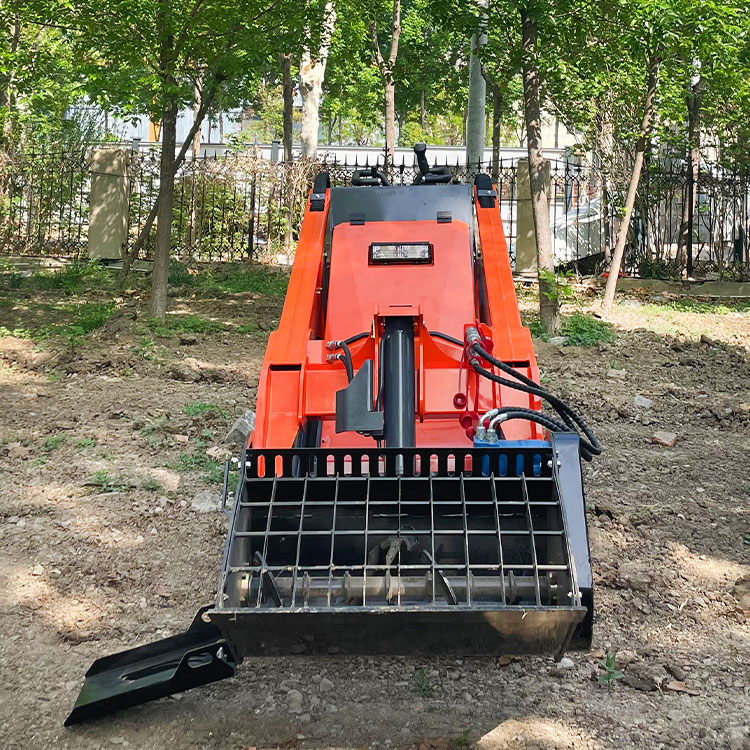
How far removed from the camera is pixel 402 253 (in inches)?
189

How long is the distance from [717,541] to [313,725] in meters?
2.84

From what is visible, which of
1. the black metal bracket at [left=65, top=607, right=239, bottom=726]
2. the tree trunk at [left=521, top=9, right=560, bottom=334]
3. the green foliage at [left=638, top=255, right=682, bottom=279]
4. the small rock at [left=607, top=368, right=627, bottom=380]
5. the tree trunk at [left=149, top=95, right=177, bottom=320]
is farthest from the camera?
the green foliage at [left=638, top=255, right=682, bottom=279]

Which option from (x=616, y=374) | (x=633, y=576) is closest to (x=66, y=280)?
(x=616, y=374)

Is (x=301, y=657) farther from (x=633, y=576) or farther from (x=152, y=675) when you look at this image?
(x=633, y=576)

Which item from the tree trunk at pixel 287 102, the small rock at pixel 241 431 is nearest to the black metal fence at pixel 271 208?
the tree trunk at pixel 287 102

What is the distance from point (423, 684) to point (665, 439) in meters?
3.99

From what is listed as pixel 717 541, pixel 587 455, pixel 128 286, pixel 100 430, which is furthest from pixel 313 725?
pixel 128 286

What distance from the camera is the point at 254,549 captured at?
11.5 ft

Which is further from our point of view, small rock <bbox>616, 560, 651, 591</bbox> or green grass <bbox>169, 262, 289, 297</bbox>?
green grass <bbox>169, 262, 289, 297</bbox>

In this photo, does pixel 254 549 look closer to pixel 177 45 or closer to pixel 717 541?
pixel 717 541

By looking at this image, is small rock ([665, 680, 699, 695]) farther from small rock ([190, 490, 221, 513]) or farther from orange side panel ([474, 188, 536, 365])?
small rock ([190, 490, 221, 513])

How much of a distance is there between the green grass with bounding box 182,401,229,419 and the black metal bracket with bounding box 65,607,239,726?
3.89 m

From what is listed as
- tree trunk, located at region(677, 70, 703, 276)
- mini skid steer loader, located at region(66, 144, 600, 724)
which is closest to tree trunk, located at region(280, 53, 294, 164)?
tree trunk, located at region(677, 70, 703, 276)

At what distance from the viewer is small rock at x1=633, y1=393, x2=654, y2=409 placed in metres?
8.19
